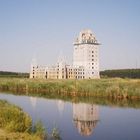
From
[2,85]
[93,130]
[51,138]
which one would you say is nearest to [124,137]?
[93,130]

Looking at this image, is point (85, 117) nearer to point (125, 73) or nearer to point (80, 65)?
point (80, 65)

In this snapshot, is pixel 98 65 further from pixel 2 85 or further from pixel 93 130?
pixel 93 130

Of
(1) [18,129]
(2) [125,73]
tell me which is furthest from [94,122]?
(2) [125,73]

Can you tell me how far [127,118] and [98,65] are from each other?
8093cm

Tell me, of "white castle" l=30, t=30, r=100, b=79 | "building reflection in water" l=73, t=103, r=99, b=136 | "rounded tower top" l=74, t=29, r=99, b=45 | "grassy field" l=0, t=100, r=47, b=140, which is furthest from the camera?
"rounded tower top" l=74, t=29, r=99, b=45

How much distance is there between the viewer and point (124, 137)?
67.5 feet

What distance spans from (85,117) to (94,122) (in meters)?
2.98

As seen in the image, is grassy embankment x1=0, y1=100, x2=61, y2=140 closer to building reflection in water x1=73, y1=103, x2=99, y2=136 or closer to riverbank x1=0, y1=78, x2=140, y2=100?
building reflection in water x1=73, y1=103, x2=99, y2=136

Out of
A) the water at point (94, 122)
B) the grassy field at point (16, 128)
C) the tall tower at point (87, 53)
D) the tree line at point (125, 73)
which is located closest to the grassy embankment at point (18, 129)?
the grassy field at point (16, 128)

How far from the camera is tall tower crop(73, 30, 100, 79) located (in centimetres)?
10800

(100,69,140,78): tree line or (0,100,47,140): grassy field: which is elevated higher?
(100,69,140,78): tree line

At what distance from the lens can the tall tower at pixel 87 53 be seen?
108000 millimetres

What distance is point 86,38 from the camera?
112000 mm

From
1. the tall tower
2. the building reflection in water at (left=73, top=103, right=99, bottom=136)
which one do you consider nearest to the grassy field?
the building reflection in water at (left=73, top=103, right=99, bottom=136)
